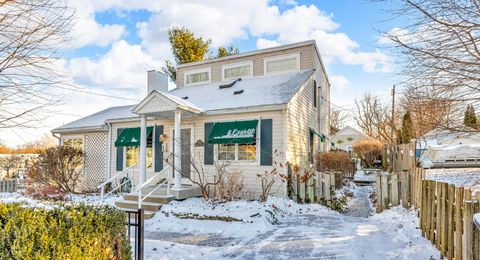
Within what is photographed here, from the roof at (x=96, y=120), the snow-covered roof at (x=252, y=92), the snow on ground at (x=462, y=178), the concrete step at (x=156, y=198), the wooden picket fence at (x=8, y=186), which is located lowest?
the wooden picket fence at (x=8, y=186)

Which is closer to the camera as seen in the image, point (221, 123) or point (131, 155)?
point (221, 123)

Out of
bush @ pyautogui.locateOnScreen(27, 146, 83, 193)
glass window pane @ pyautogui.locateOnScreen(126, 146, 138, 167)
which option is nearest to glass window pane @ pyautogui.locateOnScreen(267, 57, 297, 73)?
glass window pane @ pyautogui.locateOnScreen(126, 146, 138, 167)

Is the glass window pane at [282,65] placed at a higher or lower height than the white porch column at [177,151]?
higher

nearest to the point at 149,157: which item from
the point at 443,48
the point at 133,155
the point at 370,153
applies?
the point at 133,155

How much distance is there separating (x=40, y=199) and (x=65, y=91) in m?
10.5

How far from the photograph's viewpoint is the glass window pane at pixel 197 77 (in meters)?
16.2

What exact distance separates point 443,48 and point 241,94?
8549mm

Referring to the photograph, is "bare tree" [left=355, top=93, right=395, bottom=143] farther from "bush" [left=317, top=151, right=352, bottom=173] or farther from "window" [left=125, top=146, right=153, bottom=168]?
"window" [left=125, top=146, right=153, bottom=168]

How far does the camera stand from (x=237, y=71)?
50.1 feet

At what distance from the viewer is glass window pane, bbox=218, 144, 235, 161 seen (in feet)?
36.6

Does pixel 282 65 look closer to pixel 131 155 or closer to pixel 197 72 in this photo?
pixel 197 72

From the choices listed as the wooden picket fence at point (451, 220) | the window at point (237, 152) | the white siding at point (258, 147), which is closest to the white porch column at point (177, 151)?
the white siding at point (258, 147)

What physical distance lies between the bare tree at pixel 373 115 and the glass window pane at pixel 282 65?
14942mm

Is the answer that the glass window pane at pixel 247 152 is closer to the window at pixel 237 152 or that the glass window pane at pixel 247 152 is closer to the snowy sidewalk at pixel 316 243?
the window at pixel 237 152
